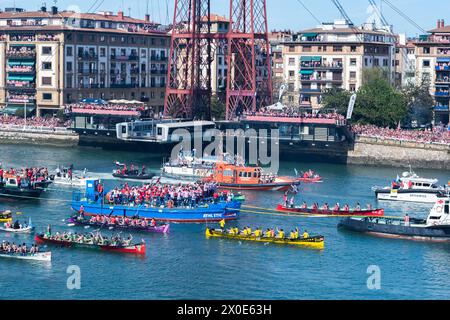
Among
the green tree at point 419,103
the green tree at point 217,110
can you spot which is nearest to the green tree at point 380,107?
the green tree at point 419,103

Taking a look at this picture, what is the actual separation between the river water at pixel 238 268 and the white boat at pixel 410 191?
4.73 metres

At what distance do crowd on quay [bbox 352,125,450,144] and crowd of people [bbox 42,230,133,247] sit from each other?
37032mm

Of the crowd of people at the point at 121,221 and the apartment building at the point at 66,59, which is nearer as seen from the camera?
the crowd of people at the point at 121,221

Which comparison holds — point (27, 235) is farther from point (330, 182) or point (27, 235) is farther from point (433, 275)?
point (330, 182)

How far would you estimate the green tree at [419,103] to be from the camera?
297 ft

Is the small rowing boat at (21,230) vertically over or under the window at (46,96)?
under

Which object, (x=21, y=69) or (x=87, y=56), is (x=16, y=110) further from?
(x=87, y=56)

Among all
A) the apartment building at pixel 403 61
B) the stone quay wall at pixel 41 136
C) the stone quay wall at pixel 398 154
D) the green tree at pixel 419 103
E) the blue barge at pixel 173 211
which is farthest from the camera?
the apartment building at pixel 403 61

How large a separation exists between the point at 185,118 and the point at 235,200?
3553 centimetres

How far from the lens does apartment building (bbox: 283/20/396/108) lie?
322ft

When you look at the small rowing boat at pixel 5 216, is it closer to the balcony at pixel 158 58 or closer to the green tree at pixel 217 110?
the green tree at pixel 217 110

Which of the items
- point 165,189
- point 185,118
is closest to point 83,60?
point 185,118

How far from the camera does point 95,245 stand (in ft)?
141
